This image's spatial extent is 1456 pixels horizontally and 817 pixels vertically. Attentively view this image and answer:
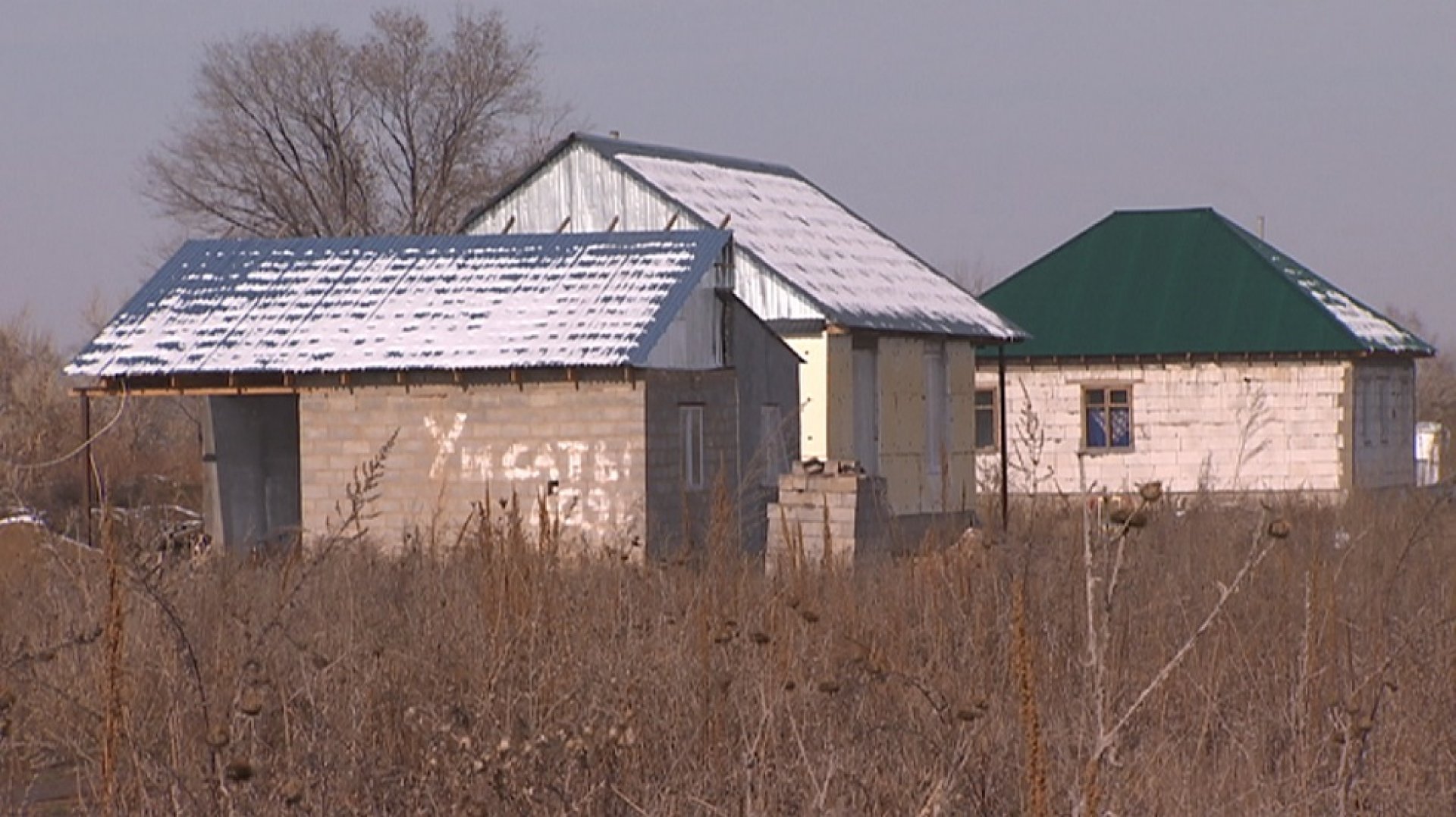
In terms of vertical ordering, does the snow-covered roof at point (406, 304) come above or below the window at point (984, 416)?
above

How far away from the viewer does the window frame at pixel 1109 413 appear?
37.0 metres

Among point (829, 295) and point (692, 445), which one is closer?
point (692, 445)

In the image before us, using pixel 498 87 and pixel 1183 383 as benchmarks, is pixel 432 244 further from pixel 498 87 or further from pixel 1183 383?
pixel 498 87

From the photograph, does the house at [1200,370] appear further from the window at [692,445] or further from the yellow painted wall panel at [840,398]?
the window at [692,445]

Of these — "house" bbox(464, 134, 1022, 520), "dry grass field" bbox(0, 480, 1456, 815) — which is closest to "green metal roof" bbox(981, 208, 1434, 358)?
"house" bbox(464, 134, 1022, 520)

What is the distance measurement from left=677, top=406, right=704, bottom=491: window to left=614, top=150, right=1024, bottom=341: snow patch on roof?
4764mm

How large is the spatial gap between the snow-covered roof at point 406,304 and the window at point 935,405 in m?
6.81

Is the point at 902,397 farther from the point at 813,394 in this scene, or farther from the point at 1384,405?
the point at 1384,405

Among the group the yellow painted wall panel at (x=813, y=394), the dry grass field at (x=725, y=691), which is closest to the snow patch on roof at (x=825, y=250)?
the yellow painted wall panel at (x=813, y=394)

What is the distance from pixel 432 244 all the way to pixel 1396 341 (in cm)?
2063

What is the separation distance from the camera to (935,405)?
103 ft

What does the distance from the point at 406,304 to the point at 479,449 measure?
8.95 feet

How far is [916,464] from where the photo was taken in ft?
99.8

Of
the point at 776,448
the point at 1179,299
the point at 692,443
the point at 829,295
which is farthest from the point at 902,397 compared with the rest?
the point at 1179,299
